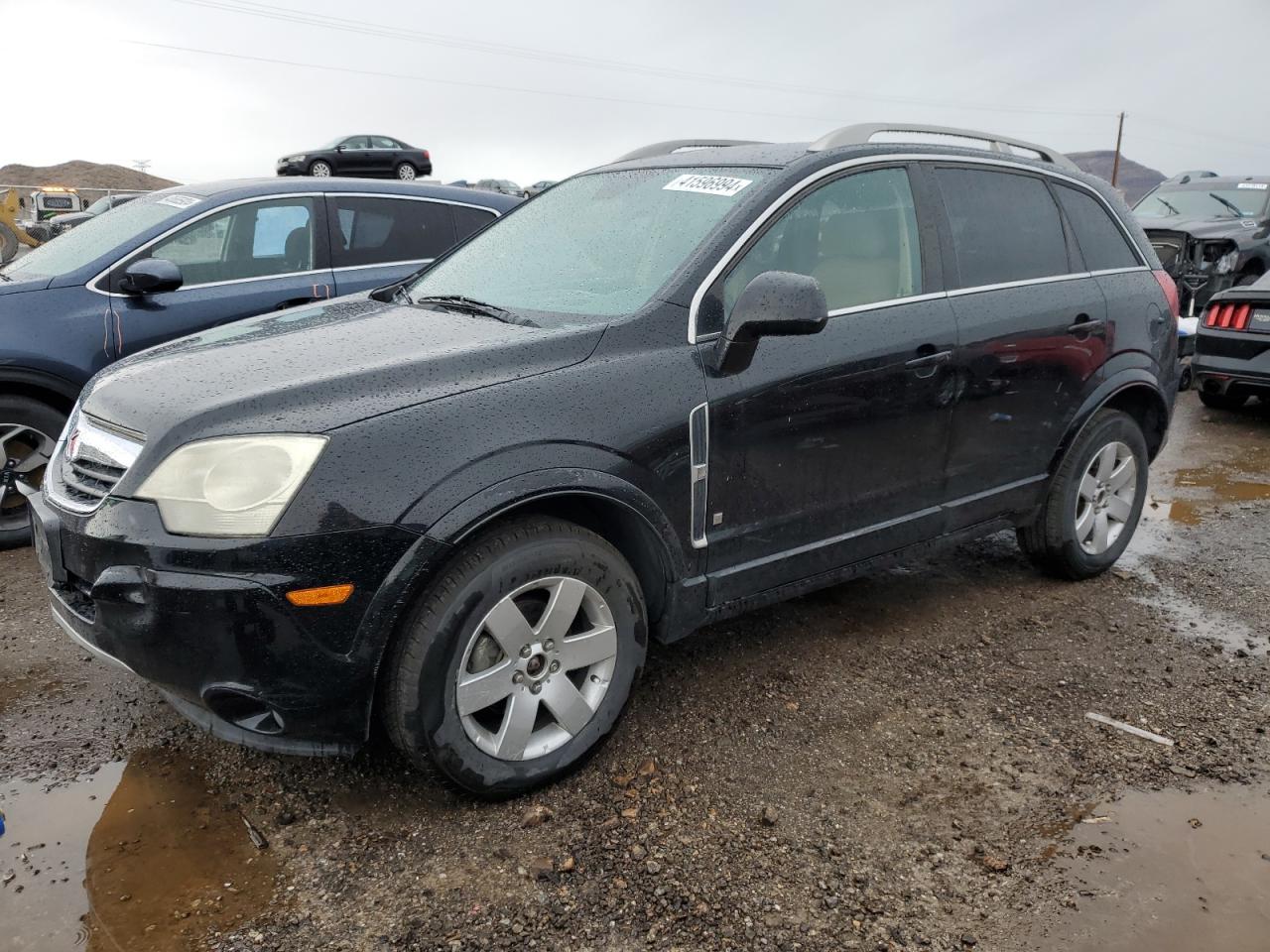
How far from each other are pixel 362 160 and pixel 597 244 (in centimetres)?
2506

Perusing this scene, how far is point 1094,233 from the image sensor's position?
430 cm

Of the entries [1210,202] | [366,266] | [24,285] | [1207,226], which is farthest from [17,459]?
[1210,202]

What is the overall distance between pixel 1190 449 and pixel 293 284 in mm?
6596

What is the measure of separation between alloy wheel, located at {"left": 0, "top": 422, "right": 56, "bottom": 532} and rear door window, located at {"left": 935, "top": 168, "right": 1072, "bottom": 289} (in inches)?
171

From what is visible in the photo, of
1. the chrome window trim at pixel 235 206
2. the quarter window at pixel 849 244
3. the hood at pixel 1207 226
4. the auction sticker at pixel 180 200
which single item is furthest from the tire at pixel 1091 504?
the hood at pixel 1207 226

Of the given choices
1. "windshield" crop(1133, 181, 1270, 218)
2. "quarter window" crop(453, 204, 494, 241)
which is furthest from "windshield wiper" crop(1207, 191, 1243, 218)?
"quarter window" crop(453, 204, 494, 241)

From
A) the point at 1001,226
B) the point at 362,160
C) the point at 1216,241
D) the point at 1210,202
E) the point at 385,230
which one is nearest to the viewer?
the point at 1001,226

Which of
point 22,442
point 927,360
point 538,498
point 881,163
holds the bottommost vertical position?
point 22,442

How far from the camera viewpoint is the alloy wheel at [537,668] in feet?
8.48

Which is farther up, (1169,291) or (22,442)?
(1169,291)

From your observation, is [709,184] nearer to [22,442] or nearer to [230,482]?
[230,482]

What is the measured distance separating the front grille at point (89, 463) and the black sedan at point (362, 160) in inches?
963

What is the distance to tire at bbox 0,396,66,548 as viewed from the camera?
4.69 metres

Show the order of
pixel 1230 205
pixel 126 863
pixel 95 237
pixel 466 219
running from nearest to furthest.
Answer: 1. pixel 126 863
2. pixel 95 237
3. pixel 466 219
4. pixel 1230 205
